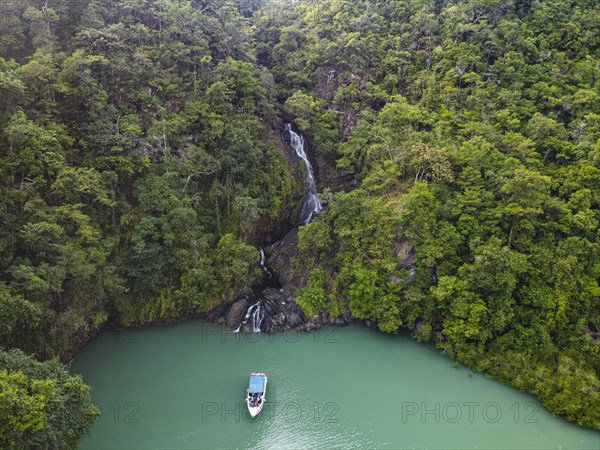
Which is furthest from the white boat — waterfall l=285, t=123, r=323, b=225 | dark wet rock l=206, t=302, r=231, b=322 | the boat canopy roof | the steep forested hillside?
waterfall l=285, t=123, r=323, b=225

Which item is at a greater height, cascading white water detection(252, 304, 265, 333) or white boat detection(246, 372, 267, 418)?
cascading white water detection(252, 304, 265, 333)

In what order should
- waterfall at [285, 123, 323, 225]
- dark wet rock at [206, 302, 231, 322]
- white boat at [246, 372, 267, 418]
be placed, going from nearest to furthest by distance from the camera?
white boat at [246, 372, 267, 418]
dark wet rock at [206, 302, 231, 322]
waterfall at [285, 123, 323, 225]

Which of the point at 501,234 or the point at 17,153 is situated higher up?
the point at 17,153

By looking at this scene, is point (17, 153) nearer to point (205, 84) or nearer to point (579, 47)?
point (205, 84)

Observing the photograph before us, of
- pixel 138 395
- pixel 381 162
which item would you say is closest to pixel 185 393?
pixel 138 395

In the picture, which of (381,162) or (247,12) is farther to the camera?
(247,12)

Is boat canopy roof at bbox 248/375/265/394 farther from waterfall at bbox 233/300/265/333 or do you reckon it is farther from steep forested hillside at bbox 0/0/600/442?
steep forested hillside at bbox 0/0/600/442

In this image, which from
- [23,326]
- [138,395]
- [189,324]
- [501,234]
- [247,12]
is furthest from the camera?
[247,12]

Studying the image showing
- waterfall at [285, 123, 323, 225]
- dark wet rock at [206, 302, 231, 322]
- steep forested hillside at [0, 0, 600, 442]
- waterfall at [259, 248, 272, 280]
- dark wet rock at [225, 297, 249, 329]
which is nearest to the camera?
steep forested hillside at [0, 0, 600, 442]
